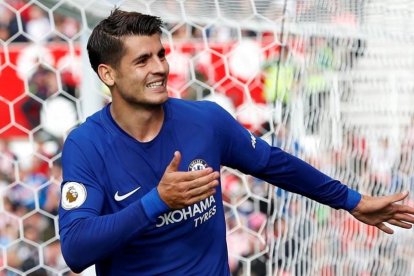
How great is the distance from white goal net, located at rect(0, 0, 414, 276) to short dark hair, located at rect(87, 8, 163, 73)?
891 mm

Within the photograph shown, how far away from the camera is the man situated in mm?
1915

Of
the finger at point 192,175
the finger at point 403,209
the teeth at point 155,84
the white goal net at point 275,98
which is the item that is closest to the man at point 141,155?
the teeth at point 155,84

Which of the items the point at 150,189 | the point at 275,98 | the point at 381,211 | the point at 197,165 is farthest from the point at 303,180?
the point at 275,98

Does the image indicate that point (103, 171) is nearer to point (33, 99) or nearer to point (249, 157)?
point (249, 157)

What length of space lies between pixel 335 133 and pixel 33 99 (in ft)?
4.03

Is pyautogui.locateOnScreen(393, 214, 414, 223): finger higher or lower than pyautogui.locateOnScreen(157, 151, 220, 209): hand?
lower

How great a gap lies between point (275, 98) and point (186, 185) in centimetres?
149

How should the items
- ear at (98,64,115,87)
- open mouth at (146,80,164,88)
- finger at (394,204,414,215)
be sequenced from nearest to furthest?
open mouth at (146,80,164,88)
ear at (98,64,115,87)
finger at (394,204,414,215)

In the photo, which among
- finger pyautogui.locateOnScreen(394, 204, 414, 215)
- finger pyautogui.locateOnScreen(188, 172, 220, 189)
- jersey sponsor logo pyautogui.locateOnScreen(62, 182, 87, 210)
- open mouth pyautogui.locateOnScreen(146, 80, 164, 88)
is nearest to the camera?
finger pyautogui.locateOnScreen(188, 172, 220, 189)

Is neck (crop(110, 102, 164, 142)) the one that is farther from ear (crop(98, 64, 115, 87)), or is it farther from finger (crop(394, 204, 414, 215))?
finger (crop(394, 204, 414, 215))

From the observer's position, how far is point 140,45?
6.56 feet

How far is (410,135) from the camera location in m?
3.58

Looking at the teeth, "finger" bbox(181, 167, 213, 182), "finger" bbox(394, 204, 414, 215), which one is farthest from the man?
"finger" bbox(394, 204, 414, 215)

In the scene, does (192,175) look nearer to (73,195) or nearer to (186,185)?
(186,185)
